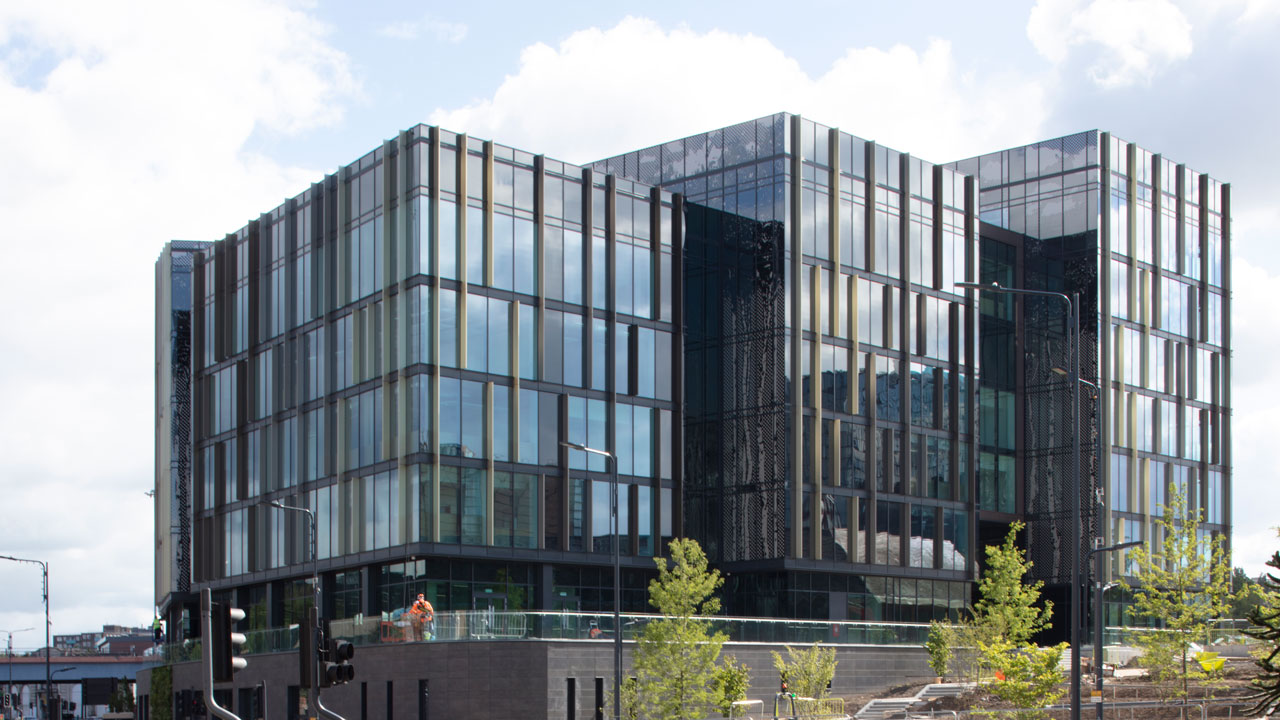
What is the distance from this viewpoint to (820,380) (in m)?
64.6

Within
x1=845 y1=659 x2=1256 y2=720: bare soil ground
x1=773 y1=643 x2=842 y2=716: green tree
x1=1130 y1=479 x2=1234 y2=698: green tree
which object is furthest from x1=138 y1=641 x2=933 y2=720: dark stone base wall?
x1=1130 y1=479 x2=1234 y2=698: green tree

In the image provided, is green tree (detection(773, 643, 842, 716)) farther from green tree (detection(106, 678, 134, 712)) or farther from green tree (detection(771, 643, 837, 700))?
green tree (detection(106, 678, 134, 712))

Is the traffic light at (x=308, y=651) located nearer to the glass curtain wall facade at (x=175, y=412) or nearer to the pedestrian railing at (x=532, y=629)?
the pedestrian railing at (x=532, y=629)

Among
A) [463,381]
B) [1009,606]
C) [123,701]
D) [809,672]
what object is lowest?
[123,701]

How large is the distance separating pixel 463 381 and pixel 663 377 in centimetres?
1027

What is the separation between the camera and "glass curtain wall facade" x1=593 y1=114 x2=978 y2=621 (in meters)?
63.7

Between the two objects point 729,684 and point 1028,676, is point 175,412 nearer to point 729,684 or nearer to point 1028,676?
point 729,684

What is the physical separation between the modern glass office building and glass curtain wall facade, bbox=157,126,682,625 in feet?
0.43

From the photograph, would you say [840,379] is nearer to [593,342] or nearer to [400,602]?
[593,342]

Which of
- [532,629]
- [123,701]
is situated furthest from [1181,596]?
[123,701]

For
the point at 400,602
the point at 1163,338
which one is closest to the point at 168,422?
the point at 400,602

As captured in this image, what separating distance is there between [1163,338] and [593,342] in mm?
36390

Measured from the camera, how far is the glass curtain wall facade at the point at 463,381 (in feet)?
188

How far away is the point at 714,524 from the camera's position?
64.9 meters
